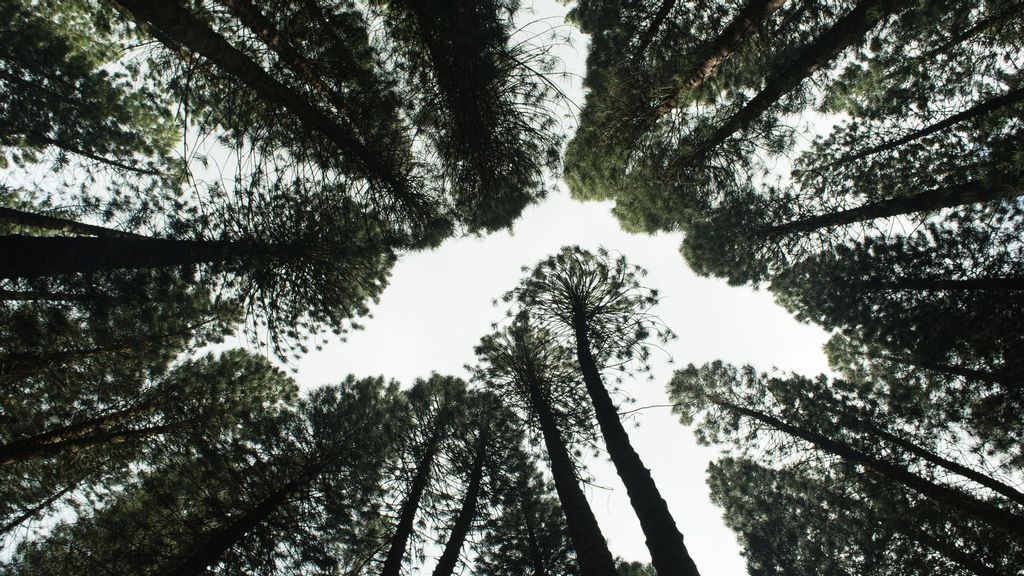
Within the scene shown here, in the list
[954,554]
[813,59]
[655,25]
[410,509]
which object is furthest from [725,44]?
[410,509]

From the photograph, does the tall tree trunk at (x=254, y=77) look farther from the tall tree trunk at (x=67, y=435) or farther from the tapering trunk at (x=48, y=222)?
the tall tree trunk at (x=67, y=435)

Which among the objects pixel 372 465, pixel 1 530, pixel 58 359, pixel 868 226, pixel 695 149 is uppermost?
pixel 695 149

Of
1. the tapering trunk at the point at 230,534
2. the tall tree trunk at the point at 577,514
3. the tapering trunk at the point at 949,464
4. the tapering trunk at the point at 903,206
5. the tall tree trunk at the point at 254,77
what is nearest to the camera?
the tall tree trunk at the point at 254,77

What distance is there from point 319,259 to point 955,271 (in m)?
Result: 12.8

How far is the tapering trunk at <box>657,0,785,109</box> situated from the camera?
6.07 m

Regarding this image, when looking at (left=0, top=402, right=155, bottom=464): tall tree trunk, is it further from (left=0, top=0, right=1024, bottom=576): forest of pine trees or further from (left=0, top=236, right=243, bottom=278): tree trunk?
(left=0, top=236, right=243, bottom=278): tree trunk

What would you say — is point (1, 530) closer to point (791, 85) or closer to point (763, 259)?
point (791, 85)

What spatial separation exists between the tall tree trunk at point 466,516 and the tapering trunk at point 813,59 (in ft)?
30.6

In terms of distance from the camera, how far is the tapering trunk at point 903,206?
7.00m

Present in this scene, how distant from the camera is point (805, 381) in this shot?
11625 millimetres

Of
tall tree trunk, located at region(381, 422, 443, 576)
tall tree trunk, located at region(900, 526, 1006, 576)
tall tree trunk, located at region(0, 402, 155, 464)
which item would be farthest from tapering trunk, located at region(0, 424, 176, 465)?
tall tree trunk, located at region(900, 526, 1006, 576)

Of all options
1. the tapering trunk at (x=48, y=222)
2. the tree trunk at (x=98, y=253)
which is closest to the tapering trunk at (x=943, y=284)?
the tree trunk at (x=98, y=253)

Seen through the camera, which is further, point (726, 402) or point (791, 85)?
point (726, 402)

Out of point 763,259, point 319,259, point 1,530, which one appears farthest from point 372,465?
point 763,259
